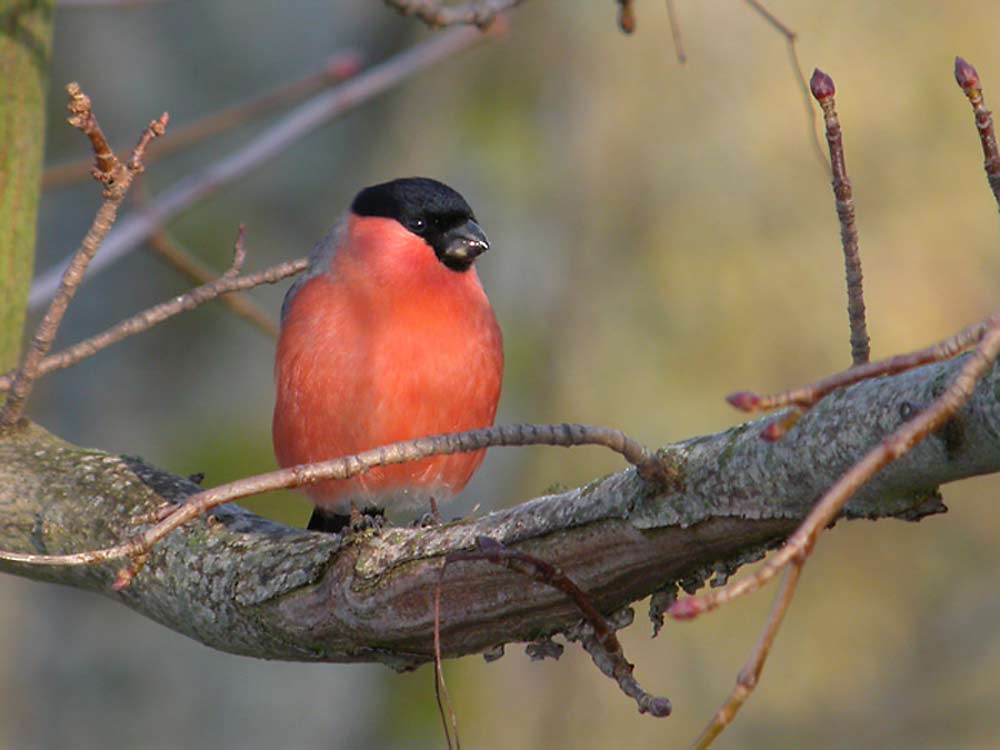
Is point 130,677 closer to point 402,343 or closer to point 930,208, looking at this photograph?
point 402,343

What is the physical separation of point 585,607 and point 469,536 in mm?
208

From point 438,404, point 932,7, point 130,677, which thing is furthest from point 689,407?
point 438,404

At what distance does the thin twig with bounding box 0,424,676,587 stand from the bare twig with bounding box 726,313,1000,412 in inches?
14.2

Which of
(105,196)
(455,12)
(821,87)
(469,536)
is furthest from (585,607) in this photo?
(455,12)

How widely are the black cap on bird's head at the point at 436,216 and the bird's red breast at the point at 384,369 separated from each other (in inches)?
1.9

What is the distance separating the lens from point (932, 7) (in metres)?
6.01

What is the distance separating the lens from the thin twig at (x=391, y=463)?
145cm

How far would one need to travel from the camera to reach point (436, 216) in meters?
3.41

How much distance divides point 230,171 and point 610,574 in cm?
193

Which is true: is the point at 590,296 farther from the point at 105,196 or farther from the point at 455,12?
the point at 105,196

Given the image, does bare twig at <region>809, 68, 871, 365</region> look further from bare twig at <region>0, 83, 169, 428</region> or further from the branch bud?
bare twig at <region>0, 83, 169, 428</region>

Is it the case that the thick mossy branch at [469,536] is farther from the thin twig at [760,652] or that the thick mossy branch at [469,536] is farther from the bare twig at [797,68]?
the bare twig at [797,68]

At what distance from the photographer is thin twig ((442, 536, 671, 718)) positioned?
170 cm

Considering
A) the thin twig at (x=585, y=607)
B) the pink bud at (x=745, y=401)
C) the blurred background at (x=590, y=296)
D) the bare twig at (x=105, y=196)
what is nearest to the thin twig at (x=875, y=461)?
the pink bud at (x=745, y=401)
